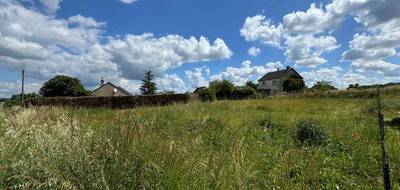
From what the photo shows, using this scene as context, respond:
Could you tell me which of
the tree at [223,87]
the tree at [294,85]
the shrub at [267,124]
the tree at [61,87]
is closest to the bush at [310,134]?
the shrub at [267,124]

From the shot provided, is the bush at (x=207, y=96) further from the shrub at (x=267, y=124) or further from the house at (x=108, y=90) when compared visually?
the house at (x=108, y=90)

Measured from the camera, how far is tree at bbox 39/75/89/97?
215 feet

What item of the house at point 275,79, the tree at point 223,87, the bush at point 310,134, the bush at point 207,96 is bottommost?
the bush at point 310,134

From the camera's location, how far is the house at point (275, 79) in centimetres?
7921

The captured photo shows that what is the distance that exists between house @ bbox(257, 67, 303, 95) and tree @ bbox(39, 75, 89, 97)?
124 ft

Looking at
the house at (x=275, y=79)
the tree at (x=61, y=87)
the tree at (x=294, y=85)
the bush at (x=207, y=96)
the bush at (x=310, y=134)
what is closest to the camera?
the bush at (x=310, y=134)

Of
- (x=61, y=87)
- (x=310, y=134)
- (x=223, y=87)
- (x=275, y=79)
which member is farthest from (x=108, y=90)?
(x=310, y=134)

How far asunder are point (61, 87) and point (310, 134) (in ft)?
212

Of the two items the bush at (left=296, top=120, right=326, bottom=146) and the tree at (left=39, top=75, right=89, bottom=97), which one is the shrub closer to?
the bush at (left=296, top=120, right=326, bottom=146)

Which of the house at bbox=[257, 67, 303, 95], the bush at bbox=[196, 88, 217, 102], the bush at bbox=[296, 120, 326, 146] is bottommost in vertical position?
the bush at bbox=[296, 120, 326, 146]

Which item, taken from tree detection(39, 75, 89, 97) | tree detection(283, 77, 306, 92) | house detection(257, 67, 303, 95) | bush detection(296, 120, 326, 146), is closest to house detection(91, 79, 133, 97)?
tree detection(39, 75, 89, 97)

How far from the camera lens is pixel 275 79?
3273 inches

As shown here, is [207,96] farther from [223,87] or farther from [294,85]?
[294,85]

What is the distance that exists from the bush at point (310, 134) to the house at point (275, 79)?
69266 millimetres
